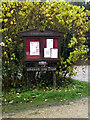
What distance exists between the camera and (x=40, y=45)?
7621mm

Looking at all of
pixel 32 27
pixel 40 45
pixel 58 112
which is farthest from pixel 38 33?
pixel 58 112

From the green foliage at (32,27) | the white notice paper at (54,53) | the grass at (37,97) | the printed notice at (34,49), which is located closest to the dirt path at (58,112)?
the grass at (37,97)

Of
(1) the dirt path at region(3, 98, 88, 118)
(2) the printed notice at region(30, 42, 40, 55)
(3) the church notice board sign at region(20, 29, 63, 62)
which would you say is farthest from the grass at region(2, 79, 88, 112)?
(2) the printed notice at region(30, 42, 40, 55)

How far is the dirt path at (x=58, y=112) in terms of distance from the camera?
5.43 meters

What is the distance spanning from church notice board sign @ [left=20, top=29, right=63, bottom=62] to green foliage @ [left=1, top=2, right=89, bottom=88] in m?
0.51

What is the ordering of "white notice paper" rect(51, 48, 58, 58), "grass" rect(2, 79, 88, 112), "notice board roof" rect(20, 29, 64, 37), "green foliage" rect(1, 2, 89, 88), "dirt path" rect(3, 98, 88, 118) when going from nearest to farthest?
1. "dirt path" rect(3, 98, 88, 118)
2. "grass" rect(2, 79, 88, 112)
3. "notice board roof" rect(20, 29, 64, 37)
4. "white notice paper" rect(51, 48, 58, 58)
5. "green foliage" rect(1, 2, 89, 88)

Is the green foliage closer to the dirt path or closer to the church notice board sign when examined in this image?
the church notice board sign

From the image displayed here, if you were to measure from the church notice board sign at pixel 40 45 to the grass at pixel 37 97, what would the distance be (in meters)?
1.02

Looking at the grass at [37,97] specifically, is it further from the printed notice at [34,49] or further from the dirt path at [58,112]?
the printed notice at [34,49]

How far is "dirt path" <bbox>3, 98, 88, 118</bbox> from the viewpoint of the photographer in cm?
543

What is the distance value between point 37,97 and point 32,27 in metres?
2.35

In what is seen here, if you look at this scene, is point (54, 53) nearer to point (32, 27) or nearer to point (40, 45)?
point (40, 45)

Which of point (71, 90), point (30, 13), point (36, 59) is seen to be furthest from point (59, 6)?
point (71, 90)

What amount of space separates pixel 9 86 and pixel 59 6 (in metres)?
3.11
